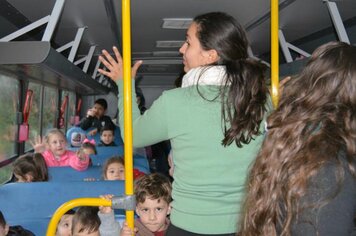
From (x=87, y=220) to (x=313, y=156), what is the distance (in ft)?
6.12

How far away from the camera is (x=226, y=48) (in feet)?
4.39

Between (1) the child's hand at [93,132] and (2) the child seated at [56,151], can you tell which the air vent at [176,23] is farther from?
(1) the child's hand at [93,132]

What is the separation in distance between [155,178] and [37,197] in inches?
30.8

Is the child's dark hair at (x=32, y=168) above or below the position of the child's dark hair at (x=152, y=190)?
above

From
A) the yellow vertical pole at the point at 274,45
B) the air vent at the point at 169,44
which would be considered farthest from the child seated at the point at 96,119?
the yellow vertical pole at the point at 274,45

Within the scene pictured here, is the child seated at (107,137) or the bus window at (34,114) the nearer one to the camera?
the bus window at (34,114)

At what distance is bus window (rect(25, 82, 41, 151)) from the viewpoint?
209 inches

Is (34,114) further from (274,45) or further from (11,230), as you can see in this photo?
(274,45)

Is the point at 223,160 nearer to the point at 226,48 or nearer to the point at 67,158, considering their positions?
the point at 226,48

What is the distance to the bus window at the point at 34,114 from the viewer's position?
531 centimetres

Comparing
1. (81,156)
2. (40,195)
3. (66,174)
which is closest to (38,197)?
(40,195)

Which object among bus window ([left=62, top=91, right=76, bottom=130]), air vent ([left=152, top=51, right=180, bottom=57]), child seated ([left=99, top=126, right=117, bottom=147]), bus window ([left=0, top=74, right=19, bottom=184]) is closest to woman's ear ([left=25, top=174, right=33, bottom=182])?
bus window ([left=0, top=74, right=19, bottom=184])

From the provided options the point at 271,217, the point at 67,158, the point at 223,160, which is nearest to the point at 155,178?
the point at 223,160

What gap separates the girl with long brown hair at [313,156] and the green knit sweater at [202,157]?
33cm
